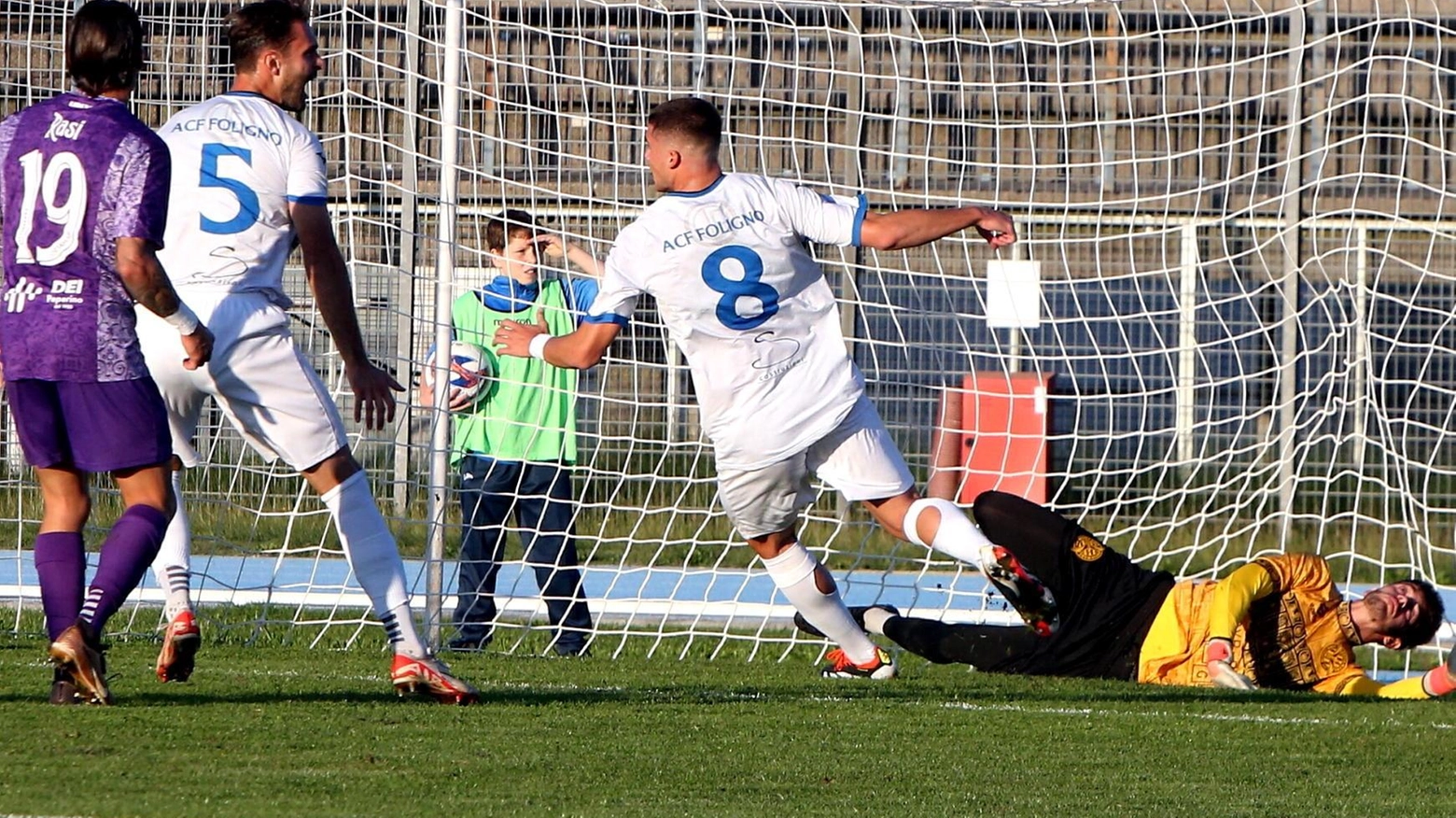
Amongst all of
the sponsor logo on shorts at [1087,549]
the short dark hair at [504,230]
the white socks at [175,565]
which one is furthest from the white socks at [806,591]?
the short dark hair at [504,230]

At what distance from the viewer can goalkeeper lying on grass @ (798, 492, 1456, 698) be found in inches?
273

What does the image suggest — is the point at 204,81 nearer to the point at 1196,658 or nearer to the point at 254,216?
the point at 254,216

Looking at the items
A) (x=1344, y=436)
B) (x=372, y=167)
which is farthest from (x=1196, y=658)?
(x=372, y=167)

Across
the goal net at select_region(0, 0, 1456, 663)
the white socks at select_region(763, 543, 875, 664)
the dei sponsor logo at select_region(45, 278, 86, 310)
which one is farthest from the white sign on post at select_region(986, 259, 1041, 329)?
the dei sponsor logo at select_region(45, 278, 86, 310)

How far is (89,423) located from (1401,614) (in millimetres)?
4592

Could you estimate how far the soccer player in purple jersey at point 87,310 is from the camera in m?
4.83

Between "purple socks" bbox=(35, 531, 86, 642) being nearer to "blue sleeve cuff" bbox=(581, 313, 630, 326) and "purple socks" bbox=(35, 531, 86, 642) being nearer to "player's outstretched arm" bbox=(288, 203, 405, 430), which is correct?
"player's outstretched arm" bbox=(288, 203, 405, 430)

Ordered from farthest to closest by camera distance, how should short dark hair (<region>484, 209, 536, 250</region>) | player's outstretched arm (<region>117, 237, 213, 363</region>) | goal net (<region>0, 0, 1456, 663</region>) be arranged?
1. goal net (<region>0, 0, 1456, 663</region>)
2. short dark hair (<region>484, 209, 536, 250</region>)
3. player's outstretched arm (<region>117, 237, 213, 363</region>)

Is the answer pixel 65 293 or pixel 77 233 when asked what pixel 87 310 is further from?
pixel 77 233

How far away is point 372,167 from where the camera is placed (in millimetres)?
8344

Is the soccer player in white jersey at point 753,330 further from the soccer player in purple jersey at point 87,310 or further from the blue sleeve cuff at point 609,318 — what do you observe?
the soccer player in purple jersey at point 87,310

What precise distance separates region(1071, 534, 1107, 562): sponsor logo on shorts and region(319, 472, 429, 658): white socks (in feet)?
9.14

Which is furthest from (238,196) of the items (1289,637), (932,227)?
(1289,637)

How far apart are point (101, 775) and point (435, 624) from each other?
3677 mm
